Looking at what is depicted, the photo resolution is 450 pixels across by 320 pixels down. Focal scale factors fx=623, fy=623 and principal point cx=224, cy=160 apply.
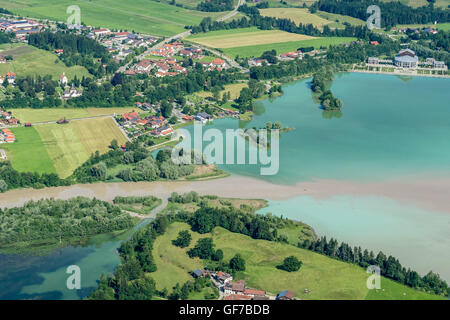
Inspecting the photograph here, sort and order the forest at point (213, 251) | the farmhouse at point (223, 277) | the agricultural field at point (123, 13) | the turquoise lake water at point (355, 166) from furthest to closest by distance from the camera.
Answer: the agricultural field at point (123, 13) < the turquoise lake water at point (355, 166) < the farmhouse at point (223, 277) < the forest at point (213, 251)

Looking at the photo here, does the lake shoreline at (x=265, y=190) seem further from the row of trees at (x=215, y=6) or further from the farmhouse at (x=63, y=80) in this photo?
the row of trees at (x=215, y=6)

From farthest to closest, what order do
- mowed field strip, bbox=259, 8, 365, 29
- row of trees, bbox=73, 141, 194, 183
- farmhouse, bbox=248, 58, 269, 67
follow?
mowed field strip, bbox=259, 8, 365, 29, farmhouse, bbox=248, 58, 269, 67, row of trees, bbox=73, 141, 194, 183

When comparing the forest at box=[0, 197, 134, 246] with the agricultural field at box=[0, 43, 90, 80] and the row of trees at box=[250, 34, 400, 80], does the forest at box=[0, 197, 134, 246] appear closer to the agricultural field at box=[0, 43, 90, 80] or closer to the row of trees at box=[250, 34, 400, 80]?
the agricultural field at box=[0, 43, 90, 80]

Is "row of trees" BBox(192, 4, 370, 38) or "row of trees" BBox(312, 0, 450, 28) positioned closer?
"row of trees" BBox(192, 4, 370, 38)

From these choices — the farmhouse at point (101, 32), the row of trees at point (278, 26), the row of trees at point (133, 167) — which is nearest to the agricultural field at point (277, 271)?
the row of trees at point (133, 167)

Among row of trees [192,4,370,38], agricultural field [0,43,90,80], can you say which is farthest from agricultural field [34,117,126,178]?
row of trees [192,4,370,38]

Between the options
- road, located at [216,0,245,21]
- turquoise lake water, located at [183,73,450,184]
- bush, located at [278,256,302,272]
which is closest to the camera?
bush, located at [278,256,302,272]

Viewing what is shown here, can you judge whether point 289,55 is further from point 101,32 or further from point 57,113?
point 57,113
